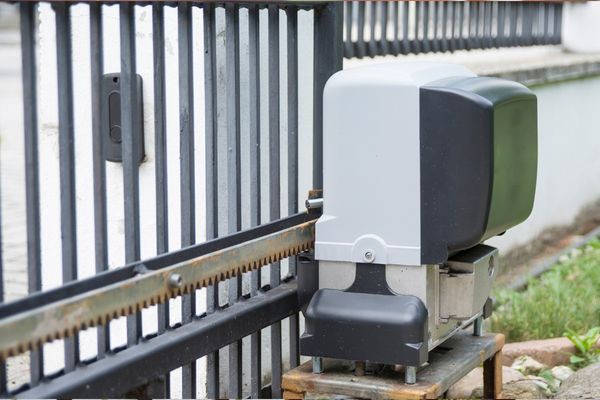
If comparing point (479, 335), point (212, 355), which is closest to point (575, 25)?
point (479, 335)

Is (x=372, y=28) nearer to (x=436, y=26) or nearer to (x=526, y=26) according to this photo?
(x=436, y=26)

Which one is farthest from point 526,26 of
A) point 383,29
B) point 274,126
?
point 274,126

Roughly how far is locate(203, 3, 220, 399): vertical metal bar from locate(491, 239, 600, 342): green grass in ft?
7.52

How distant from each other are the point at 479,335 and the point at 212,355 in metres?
0.85

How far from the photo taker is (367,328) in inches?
117

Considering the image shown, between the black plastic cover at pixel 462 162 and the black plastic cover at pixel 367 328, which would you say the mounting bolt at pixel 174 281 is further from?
the black plastic cover at pixel 462 162

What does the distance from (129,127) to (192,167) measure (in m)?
0.30

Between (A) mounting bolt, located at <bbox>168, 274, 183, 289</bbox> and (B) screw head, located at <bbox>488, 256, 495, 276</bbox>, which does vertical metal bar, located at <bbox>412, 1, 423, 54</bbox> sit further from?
(A) mounting bolt, located at <bbox>168, 274, 183, 289</bbox>

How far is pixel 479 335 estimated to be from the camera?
3490 millimetres

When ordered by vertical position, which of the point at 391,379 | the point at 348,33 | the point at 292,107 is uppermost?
the point at 348,33

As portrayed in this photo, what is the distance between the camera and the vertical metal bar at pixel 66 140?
2564 millimetres

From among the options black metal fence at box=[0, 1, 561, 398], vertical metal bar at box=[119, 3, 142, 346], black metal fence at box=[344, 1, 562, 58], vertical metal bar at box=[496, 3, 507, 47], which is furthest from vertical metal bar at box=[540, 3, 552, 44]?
vertical metal bar at box=[119, 3, 142, 346]

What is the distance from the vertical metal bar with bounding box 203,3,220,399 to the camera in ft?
10.2

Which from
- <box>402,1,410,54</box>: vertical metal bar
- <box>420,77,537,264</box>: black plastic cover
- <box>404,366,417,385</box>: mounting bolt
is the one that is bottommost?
<box>404,366,417,385</box>: mounting bolt
